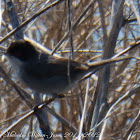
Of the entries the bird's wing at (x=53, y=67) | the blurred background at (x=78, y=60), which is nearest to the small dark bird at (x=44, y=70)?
the bird's wing at (x=53, y=67)

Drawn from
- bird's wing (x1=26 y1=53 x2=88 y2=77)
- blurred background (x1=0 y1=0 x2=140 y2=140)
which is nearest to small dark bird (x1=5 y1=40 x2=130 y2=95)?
bird's wing (x1=26 y1=53 x2=88 y2=77)

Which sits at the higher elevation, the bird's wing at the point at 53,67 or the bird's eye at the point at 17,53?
the bird's eye at the point at 17,53

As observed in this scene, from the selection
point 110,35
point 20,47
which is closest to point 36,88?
point 20,47

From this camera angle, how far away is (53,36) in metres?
3.60

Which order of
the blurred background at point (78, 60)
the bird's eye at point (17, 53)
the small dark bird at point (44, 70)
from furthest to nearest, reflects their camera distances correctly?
1. the blurred background at point (78, 60)
2. the bird's eye at point (17, 53)
3. the small dark bird at point (44, 70)

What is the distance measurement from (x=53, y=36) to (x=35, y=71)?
1.36 m

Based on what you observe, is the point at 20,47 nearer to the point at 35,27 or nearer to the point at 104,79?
the point at 104,79

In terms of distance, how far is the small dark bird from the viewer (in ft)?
7.28

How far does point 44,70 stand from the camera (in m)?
2.31

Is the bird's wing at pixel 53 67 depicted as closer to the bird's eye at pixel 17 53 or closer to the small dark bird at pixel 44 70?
the small dark bird at pixel 44 70

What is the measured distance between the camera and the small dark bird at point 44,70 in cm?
222

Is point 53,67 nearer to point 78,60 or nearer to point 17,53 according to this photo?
→ point 17,53

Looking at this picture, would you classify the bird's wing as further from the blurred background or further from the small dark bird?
the blurred background

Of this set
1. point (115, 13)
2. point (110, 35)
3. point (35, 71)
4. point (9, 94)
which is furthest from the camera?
point (9, 94)
